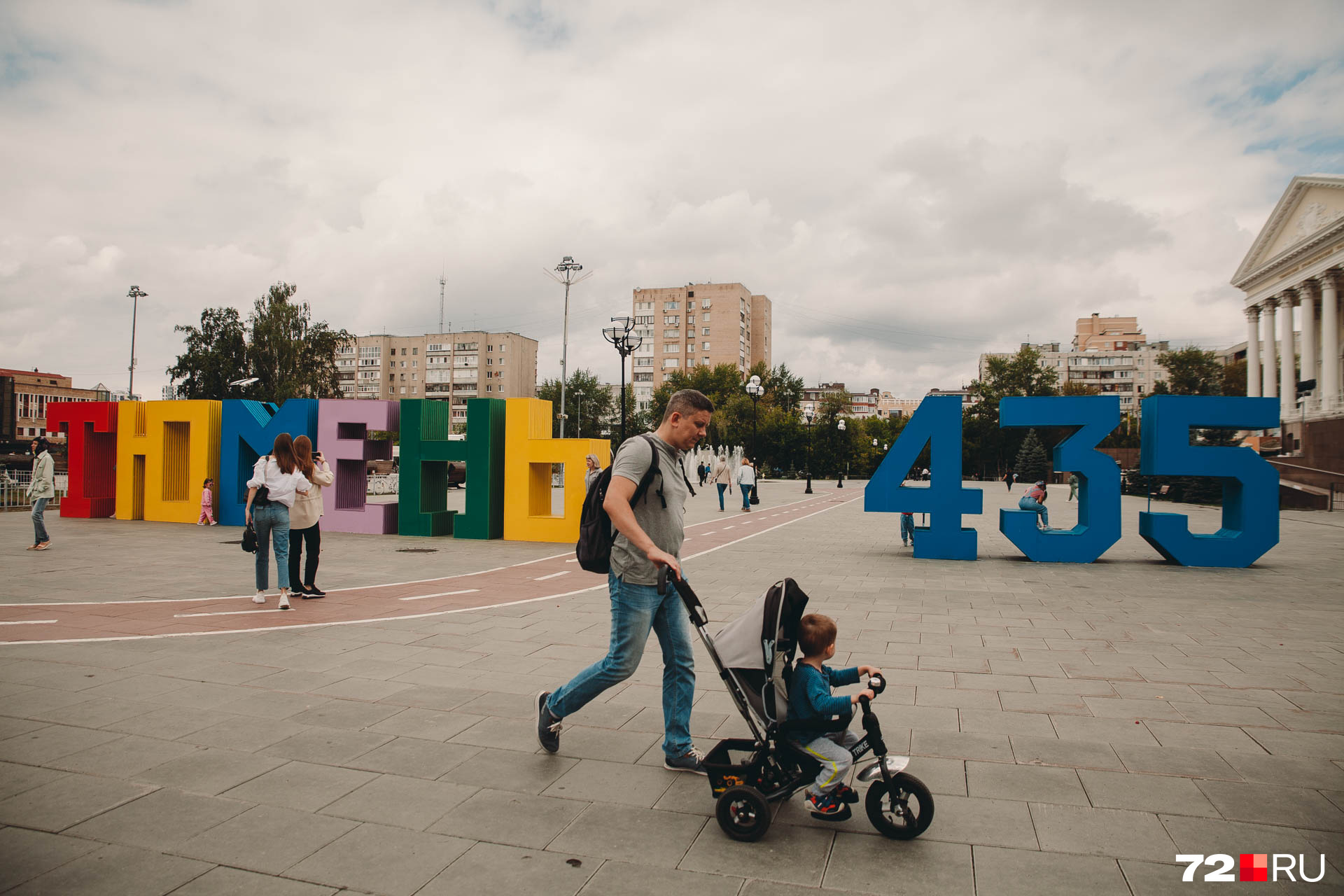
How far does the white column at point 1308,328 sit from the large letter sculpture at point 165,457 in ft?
191

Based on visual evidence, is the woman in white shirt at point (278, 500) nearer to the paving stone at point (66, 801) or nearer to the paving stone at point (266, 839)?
the paving stone at point (66, 801)

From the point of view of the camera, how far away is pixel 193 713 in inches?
184

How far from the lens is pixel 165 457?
696 inches

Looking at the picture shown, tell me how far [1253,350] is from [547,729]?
67.9 m

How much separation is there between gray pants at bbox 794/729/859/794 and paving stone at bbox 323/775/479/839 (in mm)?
1578

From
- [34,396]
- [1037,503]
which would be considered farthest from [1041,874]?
[34,396]

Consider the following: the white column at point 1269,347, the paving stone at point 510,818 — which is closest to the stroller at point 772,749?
the paving stone at point 510,818

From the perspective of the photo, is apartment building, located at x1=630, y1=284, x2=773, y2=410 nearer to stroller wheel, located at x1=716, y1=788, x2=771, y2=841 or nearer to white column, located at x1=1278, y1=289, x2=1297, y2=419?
white column, located at x1=1278, y1=289, x2=1297, y2=419

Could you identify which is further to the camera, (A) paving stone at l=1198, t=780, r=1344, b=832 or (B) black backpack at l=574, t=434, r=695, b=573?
(B) black backpack at l=574, t=434, r=695, b=573

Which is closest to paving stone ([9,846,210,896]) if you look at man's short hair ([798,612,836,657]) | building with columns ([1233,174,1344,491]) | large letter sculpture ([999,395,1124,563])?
man's short hair ([798,612,836,657])

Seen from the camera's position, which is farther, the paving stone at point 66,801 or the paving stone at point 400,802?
the paving stone at point 400,802

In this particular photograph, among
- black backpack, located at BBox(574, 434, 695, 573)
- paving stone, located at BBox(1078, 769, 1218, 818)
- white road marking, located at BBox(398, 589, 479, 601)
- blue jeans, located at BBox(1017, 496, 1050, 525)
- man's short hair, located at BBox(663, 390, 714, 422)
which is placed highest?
man's short hair, located at BBox(663, 390, 714, 422)

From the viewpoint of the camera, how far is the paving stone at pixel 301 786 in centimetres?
353

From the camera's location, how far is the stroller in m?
3.22
